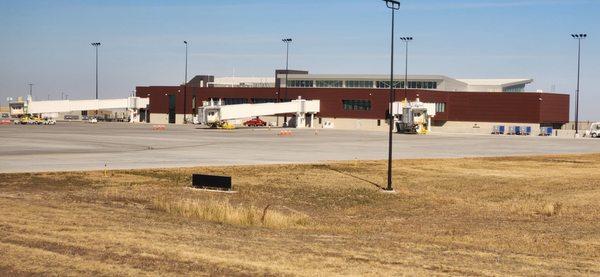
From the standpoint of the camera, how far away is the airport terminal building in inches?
4924

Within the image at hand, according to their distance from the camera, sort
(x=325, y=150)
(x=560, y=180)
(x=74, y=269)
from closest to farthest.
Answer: (x=74, y=269) < (x=560, y=180) < (x=325, y=150)

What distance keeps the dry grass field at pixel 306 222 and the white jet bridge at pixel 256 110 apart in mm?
71569

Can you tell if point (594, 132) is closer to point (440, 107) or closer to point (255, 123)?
point (440, 107)

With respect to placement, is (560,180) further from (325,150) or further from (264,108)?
(264,108)

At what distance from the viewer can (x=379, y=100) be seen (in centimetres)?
13000

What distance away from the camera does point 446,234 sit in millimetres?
25516

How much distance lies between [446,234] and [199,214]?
29.0 feet

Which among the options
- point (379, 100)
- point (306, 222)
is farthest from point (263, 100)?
point (306, 222)

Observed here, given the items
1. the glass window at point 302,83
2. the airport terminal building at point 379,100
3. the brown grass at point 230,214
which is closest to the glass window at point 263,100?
the airport terminal building at point 379,100

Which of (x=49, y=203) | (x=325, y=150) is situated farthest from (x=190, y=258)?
(x=325, y=150)

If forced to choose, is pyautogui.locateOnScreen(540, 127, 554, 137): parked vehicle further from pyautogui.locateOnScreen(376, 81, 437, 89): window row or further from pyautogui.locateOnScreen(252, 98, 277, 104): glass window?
pyautogui.locateOnScreen(252, 98, 277, 104): glass window

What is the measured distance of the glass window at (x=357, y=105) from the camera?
13161 cm

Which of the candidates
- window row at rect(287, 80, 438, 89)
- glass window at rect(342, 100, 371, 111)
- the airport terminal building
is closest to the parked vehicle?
the airport terminal building

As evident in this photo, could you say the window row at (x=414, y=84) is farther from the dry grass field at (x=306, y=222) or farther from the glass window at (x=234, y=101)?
the dry grass field at (x=306, y=222)
